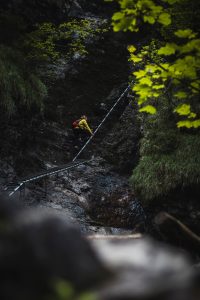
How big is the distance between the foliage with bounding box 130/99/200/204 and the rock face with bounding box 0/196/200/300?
8.31m

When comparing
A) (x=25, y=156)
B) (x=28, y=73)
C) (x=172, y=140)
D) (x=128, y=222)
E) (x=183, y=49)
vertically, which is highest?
(x=183, y=49)

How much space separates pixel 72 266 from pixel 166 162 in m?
9.20

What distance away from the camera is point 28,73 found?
1326 centimetres

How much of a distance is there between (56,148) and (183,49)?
38.0 feet

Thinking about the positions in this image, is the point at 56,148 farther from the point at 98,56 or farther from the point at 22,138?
the point at 98,56

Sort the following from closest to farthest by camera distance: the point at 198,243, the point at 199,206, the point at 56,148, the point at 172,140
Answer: the point at 198,243 → the point at 199,206 → the point at 172,140 → the point at 56,148

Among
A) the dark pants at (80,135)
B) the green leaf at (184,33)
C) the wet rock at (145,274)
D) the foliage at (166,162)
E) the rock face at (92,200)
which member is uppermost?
the green leaf at (184,33)

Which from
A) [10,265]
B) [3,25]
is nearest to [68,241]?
[10,265]

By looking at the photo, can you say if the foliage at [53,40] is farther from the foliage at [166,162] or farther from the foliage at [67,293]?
the foliage at [67,293]

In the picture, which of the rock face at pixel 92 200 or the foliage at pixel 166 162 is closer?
the foliage at pixel 166 162

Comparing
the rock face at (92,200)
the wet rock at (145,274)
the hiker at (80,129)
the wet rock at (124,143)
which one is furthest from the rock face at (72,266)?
the hiker at (80,129)

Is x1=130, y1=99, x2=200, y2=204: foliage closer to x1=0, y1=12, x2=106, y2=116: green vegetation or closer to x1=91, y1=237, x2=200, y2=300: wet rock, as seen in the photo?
x1=0, y1=12, x2=106, y2=116: green vegetation

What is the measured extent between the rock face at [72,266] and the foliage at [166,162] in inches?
327

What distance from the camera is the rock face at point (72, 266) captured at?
5.66ft
